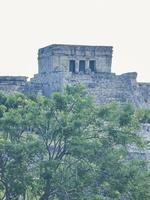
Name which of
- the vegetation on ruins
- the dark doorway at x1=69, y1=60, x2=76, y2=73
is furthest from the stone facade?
the vegetation on ruins

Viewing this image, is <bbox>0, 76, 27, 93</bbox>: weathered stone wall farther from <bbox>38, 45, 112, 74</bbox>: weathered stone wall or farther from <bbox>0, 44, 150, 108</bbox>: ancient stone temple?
<bbox>38, 45, 112, 74</bbox>: weathered stone wall

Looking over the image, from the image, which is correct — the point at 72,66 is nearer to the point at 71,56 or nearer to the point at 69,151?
the point at 71,56

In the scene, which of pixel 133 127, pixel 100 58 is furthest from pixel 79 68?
pixel 133 127

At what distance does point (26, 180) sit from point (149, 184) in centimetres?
404

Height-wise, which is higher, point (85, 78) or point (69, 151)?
point (85, 78)

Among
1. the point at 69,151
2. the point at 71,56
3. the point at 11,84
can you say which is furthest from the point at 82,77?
the point at 69,151

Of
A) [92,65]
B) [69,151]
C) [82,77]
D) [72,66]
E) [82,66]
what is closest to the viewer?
[69,151]

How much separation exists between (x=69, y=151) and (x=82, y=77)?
9343 mm

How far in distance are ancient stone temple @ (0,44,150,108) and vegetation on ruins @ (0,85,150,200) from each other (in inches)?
301

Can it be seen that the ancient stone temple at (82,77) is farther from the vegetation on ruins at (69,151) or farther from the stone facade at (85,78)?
the vegetation on ruins at (69,151)

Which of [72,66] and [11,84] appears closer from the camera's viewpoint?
[11,84]

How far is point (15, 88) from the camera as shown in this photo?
35.8 m

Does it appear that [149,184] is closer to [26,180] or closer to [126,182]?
[126,182]

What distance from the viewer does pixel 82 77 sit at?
36.3 m
